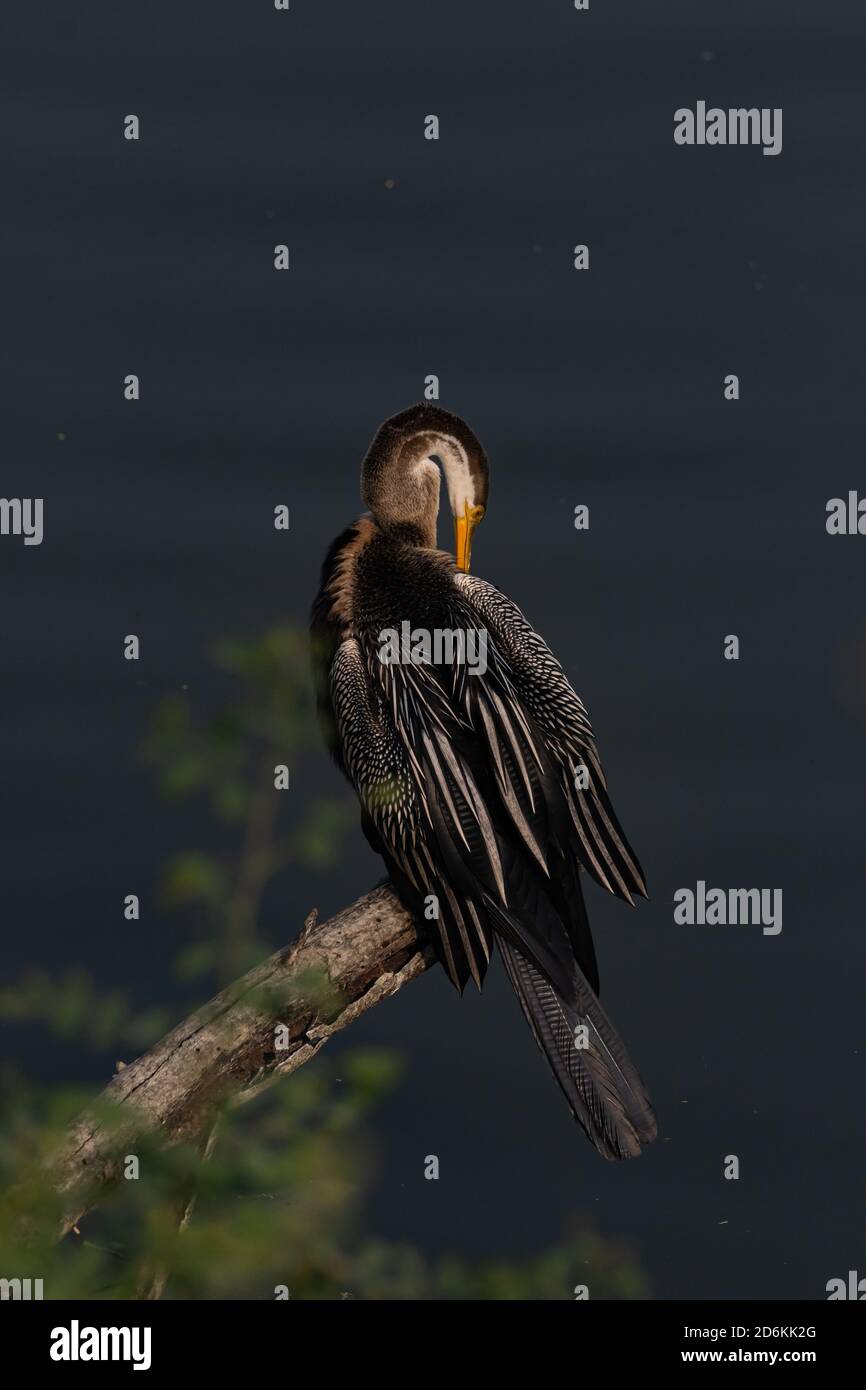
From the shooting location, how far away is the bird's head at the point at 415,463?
4672mm

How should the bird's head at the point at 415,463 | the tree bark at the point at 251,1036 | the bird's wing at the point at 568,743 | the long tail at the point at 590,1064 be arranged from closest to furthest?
the tree bark at the point at 251,1036, the long tail at the point at 590,1064, the bird's wing at the point at 568,743, the bird's head at the point at 415,463

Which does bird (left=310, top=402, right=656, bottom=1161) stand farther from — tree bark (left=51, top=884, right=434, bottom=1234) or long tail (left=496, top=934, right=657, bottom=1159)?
tree bark (left=51, top=884, right=434, bottom=1234)

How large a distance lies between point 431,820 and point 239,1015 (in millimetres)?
725

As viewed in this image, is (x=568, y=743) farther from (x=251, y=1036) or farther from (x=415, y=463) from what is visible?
(x=251, y=1036)

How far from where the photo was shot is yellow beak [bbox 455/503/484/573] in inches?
190

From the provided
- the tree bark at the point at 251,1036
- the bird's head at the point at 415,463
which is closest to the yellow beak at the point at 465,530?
the bird's head at the point at 415,463

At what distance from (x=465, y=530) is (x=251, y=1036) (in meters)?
1.84

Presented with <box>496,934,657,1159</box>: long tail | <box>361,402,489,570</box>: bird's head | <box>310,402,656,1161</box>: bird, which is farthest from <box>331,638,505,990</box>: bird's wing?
<box>361,402,489,570</box>: bird's head

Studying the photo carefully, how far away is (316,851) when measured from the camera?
175cm

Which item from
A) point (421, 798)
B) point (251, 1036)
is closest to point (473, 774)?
point (421, 798)

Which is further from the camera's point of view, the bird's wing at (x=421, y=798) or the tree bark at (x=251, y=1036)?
the bird's wing at (x=421, y=798)

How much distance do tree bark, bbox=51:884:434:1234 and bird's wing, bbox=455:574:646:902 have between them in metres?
0.48

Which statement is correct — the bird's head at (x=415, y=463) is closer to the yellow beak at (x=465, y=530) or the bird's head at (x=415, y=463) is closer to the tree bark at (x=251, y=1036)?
the yellow beak at (x=465, y=530)

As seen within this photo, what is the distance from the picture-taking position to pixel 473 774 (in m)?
4.04
